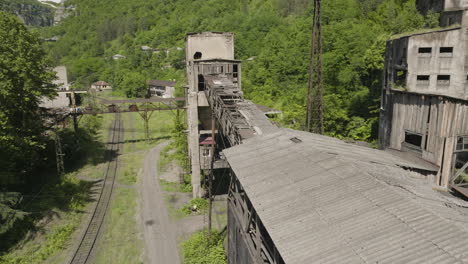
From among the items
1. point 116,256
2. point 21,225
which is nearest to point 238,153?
point 116,256

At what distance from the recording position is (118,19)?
529ft

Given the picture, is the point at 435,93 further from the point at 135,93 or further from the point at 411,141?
the point at 135,93

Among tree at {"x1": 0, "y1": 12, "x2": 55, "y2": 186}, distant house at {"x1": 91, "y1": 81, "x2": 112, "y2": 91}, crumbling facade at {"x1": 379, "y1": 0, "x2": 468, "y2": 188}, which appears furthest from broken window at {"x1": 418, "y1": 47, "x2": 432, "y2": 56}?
distant house at {"x1": 91, "y1": 81, "x2": 112, "y2": 91}

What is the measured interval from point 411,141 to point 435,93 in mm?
4556

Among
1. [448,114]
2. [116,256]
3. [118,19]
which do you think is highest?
[118,19]

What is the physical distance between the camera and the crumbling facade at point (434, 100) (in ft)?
62.1

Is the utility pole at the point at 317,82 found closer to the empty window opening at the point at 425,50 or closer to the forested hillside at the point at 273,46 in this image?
the forested hillside at the point at 273,46

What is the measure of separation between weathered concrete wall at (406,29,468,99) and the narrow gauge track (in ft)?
80.5

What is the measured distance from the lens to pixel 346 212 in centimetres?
906

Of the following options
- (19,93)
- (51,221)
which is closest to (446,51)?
(51,221)

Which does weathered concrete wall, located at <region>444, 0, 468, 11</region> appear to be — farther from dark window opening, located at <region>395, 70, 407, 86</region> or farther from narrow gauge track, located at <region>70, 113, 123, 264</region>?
narrow gauge track, located at <region>70, 113, 123, 264</region>

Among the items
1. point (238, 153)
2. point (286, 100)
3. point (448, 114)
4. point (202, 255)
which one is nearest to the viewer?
point (238, 153)

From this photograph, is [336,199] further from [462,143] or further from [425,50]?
[425,50]

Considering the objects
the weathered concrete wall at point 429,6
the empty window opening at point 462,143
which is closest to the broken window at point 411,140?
the empty window opening at point 462,143
